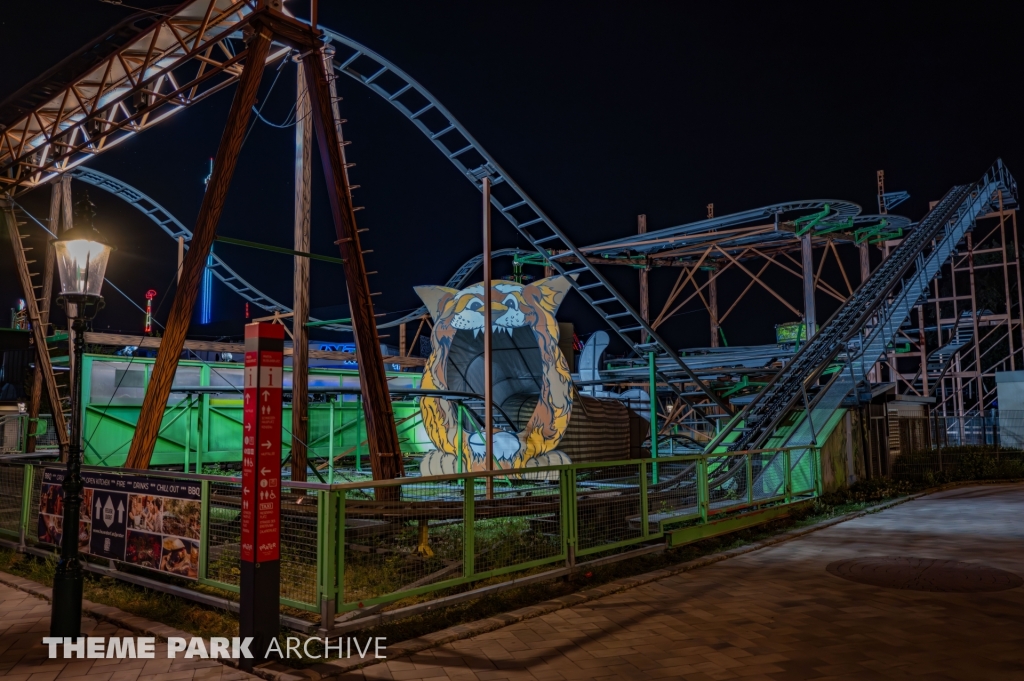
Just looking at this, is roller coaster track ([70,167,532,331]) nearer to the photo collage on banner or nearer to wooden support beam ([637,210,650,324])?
wooden support beam ([637,210,650,324])

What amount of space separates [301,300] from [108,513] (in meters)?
4.43

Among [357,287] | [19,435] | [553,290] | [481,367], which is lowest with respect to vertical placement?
[19,435]

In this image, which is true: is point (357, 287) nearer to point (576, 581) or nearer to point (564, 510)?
point (564, 510)

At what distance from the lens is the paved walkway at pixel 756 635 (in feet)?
17.4

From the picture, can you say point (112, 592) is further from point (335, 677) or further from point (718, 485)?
point (718, 485)

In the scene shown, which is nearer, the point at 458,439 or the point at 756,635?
the point at 756,635

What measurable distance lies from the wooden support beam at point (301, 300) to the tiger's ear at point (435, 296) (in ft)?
18.0

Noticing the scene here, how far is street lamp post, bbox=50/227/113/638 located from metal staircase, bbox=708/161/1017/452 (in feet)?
37.0

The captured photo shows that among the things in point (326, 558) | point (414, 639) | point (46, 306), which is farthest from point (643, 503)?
point (46, 306)

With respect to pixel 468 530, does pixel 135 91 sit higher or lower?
higher

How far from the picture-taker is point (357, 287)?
9.59 meters

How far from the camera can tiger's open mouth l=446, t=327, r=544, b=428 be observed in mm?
18641

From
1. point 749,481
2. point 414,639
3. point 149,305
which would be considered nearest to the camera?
point 414,639

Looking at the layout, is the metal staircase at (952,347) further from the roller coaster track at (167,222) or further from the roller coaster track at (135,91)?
the roller coaster track at (135,91)
